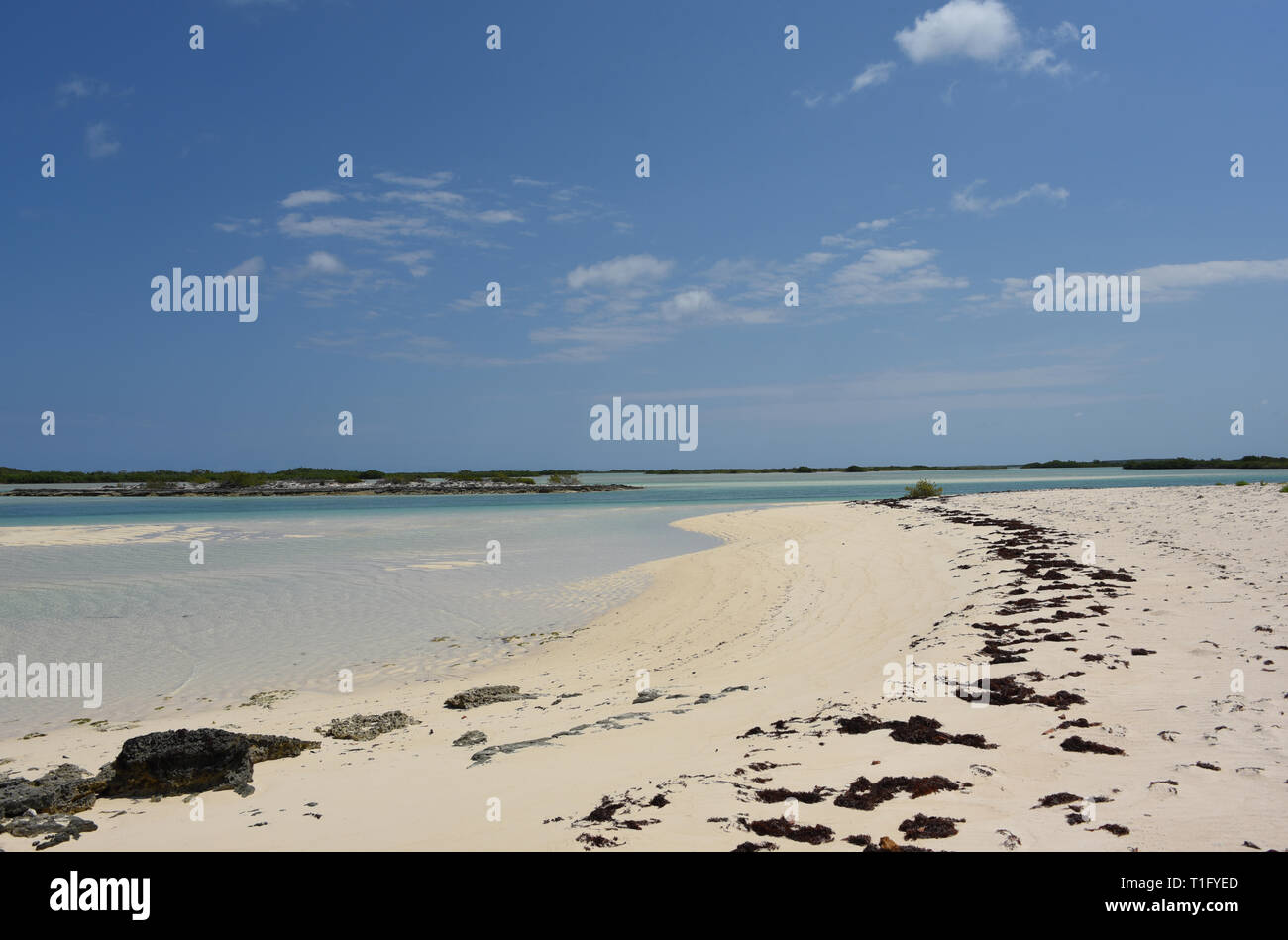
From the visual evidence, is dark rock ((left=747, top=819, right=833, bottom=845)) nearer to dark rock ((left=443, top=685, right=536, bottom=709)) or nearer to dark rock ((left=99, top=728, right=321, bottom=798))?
dark rock ((left=99, top=728, right=321, bottom=798))

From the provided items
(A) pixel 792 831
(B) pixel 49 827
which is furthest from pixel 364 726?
(A) pixel 792 831

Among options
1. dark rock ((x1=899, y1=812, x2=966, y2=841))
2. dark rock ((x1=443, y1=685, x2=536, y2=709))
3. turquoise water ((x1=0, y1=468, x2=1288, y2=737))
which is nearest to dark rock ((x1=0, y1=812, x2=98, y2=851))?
dark rock ((x1=443, y1=685, x2=536, y2=709))

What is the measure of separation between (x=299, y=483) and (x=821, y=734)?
365ft

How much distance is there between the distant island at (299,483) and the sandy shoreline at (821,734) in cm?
7902

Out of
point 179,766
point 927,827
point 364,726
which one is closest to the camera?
point 927,827

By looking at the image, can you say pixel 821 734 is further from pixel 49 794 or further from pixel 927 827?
pixel 49 794

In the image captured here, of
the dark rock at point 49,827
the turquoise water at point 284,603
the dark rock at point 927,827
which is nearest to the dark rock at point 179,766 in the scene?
the dark rock at point 49,827

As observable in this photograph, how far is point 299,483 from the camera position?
104 meters

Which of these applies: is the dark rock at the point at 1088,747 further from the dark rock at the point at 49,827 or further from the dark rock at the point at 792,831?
the dark rock at the point at 49,827

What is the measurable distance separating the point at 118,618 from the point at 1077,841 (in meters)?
19.0

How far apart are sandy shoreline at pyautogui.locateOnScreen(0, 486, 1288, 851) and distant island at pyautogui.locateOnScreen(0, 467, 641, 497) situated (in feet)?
Result: 259

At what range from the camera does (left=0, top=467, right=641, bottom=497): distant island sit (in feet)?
298

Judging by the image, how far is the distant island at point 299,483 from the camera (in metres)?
90.9

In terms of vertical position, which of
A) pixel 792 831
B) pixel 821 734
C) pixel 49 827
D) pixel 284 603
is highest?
pixel 792 831
